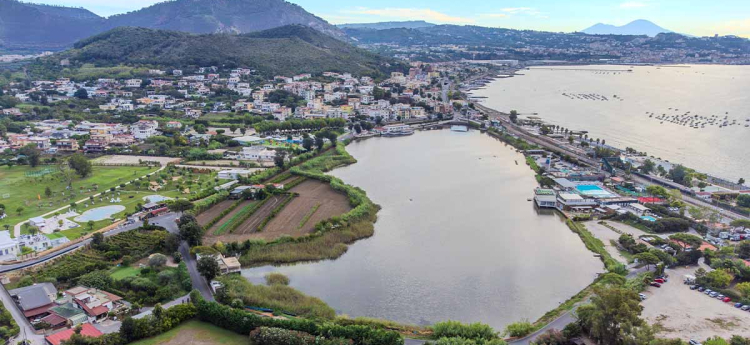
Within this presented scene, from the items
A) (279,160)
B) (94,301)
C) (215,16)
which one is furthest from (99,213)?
(215,16)

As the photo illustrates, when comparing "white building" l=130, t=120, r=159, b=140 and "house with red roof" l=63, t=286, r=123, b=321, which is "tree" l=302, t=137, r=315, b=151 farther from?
"house with red roof" l=63, t=286, r=123, b=321

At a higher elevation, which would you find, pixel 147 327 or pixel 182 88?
pixel 182 88

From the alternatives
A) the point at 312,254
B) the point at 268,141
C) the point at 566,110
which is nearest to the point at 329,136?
the point at 268,141

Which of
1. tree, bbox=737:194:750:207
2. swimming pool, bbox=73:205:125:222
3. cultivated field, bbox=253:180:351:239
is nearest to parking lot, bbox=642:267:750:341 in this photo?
tree, bbox=737:194:750:207

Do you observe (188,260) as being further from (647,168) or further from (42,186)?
(647,168)

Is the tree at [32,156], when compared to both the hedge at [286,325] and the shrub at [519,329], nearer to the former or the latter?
the hedge at [286,325]

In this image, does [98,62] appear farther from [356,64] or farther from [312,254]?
[312,254]
